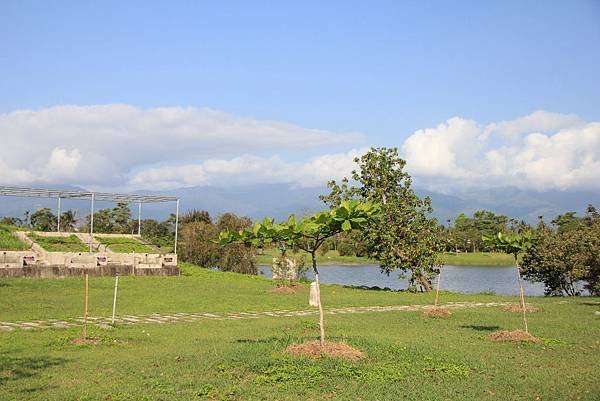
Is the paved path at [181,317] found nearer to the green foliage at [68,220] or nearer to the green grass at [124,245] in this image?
the green grass at [124,245]

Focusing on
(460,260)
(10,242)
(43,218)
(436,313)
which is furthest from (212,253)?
(460,260)

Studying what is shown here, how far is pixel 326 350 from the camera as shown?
10.3m

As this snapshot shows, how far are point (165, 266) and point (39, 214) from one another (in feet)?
123

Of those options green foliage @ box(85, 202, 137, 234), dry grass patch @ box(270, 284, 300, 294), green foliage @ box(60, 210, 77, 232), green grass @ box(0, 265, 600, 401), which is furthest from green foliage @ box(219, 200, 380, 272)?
green foliage @ box(60, 210, 77, 232)

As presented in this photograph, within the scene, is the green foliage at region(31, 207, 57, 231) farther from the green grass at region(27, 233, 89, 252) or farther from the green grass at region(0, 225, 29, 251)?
the green grass at region(27, 233, 89, 252)

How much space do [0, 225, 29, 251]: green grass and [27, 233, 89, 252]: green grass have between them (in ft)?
3.91

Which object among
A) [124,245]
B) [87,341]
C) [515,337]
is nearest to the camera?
[87,341]

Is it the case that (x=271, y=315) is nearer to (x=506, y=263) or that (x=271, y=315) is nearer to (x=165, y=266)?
(x=165, y=266)

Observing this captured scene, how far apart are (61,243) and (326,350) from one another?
36.3 m

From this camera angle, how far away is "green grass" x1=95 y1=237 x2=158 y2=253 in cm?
4376

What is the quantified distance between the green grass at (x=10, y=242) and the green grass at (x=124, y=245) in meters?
6.01

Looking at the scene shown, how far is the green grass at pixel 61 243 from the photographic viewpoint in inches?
1591

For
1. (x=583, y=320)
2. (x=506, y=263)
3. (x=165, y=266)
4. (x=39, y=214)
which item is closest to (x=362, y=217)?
(x=583, y=320)

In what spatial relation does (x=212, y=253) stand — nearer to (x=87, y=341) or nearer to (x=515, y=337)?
(x=87, y=341)
